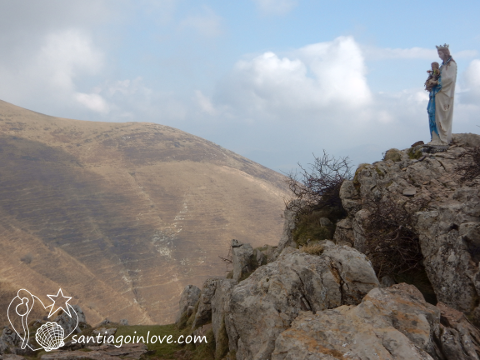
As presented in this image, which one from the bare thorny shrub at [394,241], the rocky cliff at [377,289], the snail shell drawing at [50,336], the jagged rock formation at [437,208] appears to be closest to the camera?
the rocky cliff at [377,289]

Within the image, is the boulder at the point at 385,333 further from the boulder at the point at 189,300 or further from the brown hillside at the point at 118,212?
the brown hillside at the point at 118,212

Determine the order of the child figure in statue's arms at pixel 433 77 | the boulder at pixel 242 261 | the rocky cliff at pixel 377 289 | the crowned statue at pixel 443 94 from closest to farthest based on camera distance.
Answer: the rocky cliff at pixel 377 289 < the crowned statue at pixel 443 94 < the child figure in statue's arms at pixel 433 77 < the boulder at pixel 242 261

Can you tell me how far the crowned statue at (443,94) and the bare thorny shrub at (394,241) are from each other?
425 centimetres

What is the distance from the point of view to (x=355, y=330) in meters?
3.75

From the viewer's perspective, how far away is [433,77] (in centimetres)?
1002

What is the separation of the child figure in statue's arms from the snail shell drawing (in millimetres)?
13997

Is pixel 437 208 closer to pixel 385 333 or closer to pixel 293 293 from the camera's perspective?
pixel 293 293

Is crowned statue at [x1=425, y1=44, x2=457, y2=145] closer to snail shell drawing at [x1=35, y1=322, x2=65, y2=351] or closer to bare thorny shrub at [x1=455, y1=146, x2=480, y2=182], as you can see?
bare thorny shrub at [x1=455, y1=146, x2=480, y2=182]

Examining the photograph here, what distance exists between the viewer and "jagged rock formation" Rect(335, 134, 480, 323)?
4.85m

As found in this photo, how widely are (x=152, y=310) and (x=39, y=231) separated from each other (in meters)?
21.4

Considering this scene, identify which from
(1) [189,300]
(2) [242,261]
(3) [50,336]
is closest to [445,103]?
(2) [242,261]

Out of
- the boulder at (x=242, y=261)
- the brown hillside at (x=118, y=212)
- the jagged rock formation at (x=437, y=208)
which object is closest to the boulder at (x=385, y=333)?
the jagged rock formation at (x=437, y=208)

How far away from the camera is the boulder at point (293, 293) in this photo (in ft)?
15.9

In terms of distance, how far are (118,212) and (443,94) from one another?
46022 millimetres
